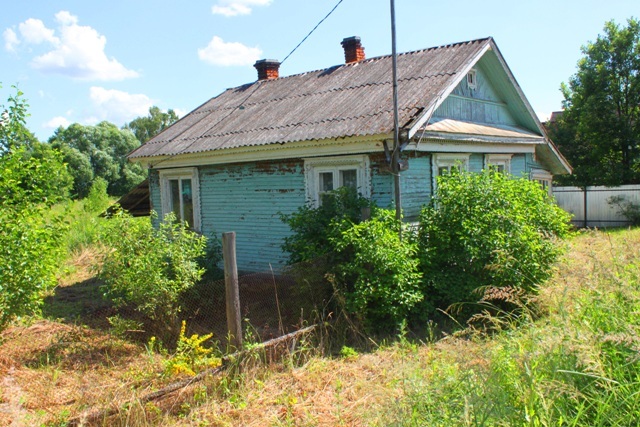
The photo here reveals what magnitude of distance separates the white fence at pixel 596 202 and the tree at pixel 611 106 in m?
0.99

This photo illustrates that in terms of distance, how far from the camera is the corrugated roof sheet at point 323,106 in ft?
29.3

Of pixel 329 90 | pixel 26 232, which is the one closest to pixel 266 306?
pixel 26 232

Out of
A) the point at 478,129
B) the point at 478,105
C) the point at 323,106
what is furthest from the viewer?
the point at 478,105

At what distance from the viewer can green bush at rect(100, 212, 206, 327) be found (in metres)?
6.50

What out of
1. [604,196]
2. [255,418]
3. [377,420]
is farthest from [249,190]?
[604,196]

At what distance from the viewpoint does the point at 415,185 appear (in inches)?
362

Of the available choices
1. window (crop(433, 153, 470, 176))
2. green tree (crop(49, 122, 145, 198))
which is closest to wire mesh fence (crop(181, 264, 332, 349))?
window (crop(433, 153, 470, 176))

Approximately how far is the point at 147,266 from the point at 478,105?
8.50m

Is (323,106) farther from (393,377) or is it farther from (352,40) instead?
(393,377)

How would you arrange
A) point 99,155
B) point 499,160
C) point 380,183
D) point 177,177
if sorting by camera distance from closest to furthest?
point 380,183
point 499,160
point 177,177
point 99,155

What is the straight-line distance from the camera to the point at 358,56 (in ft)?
43.2

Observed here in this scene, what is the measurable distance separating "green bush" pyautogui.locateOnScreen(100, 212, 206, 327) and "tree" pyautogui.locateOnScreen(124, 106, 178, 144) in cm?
5889

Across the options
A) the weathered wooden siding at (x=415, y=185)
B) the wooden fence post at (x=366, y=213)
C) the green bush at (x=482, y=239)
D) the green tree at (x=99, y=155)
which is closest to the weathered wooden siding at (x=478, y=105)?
the weathered wooden siding at (x=415, y=185)

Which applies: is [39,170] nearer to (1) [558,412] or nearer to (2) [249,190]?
(2) [249,190]
